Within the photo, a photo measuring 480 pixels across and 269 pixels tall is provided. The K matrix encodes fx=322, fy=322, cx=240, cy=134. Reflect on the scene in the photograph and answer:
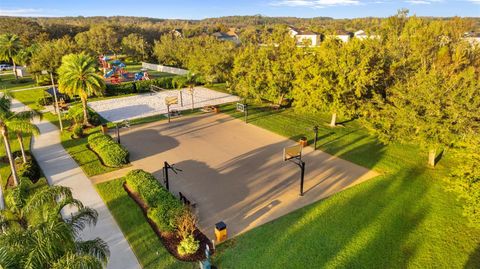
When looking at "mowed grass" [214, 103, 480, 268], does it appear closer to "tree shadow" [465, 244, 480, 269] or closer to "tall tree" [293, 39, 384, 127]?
"tree shadow" [465, 244, 480, 269]

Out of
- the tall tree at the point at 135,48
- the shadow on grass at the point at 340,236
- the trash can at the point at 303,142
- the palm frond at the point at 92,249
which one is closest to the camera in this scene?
the palm frond at the point at 92,249

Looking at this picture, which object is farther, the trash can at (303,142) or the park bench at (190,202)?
the trash can at (303,142)

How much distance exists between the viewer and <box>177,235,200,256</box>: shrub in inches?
449

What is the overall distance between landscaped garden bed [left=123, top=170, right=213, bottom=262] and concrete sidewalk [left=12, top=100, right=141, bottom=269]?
1303mm

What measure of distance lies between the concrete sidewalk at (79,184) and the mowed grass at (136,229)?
23 cm

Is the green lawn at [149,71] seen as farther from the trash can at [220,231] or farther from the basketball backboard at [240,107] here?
the trash can at [220,231]

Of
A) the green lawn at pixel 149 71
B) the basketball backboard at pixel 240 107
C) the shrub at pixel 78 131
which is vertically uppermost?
the green lawn at pixel 149 71

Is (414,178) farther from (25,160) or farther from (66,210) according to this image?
(25,160)

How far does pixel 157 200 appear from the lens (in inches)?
533

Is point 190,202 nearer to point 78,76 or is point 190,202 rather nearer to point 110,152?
point 110,152

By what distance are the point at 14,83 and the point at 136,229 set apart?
4466 centimetres

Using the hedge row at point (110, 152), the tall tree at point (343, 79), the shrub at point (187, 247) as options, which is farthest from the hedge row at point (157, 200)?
the tall tree at point (343, 79)

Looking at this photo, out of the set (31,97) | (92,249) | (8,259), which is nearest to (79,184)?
(92,249)

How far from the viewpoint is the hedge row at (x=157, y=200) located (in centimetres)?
1249
